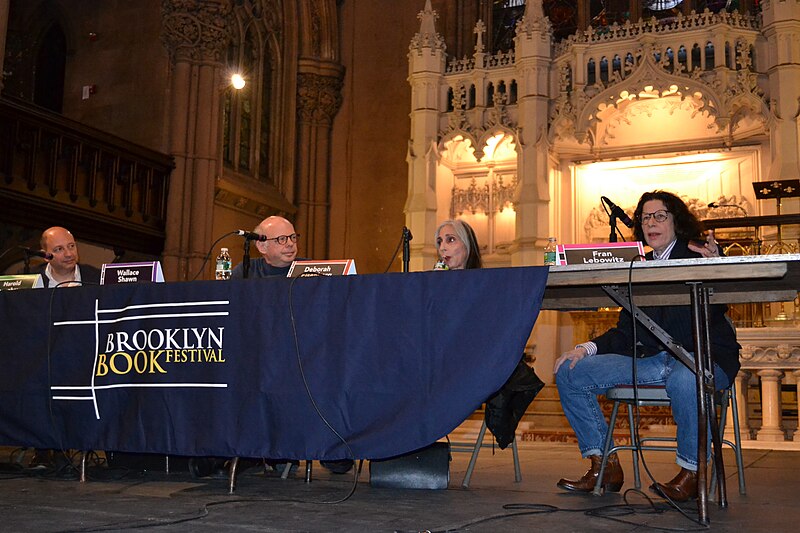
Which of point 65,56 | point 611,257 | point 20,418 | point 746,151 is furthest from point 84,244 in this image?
point 611,257

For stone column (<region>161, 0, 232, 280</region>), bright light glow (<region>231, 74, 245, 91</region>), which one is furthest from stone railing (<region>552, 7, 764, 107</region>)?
stone column (<region>161, 0, 232, 280</region>)

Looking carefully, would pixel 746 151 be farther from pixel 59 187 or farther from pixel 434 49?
pixel 59 187

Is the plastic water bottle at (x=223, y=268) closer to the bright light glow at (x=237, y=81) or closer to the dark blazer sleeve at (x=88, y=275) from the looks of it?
the dark blazer sleeve at (x=88, y=275)

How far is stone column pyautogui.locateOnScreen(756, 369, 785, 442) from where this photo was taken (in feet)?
22.2

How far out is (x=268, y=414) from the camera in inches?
133

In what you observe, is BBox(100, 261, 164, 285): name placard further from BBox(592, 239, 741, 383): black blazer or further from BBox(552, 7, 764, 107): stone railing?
BBox(552, 7, 764, 107): stone railing

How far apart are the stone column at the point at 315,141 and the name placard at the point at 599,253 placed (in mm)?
9729

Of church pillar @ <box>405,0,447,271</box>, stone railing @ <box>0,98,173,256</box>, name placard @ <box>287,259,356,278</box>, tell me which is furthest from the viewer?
church pillar @ <box>405,0,447,271</box>

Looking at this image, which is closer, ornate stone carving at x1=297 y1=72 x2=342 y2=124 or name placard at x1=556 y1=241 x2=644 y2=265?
name placard at x1=556 y1=241 x2=644 y2=265

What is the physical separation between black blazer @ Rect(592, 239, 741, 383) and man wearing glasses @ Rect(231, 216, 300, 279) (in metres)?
1.95

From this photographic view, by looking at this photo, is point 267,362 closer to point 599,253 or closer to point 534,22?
point 599,253

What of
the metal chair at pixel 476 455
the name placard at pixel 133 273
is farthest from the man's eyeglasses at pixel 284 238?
the metal chair at pixel 476 455

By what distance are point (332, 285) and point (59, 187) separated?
6814mm

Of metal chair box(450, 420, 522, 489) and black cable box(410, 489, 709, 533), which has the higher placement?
metal chair box(450, 420, 522, 489)
